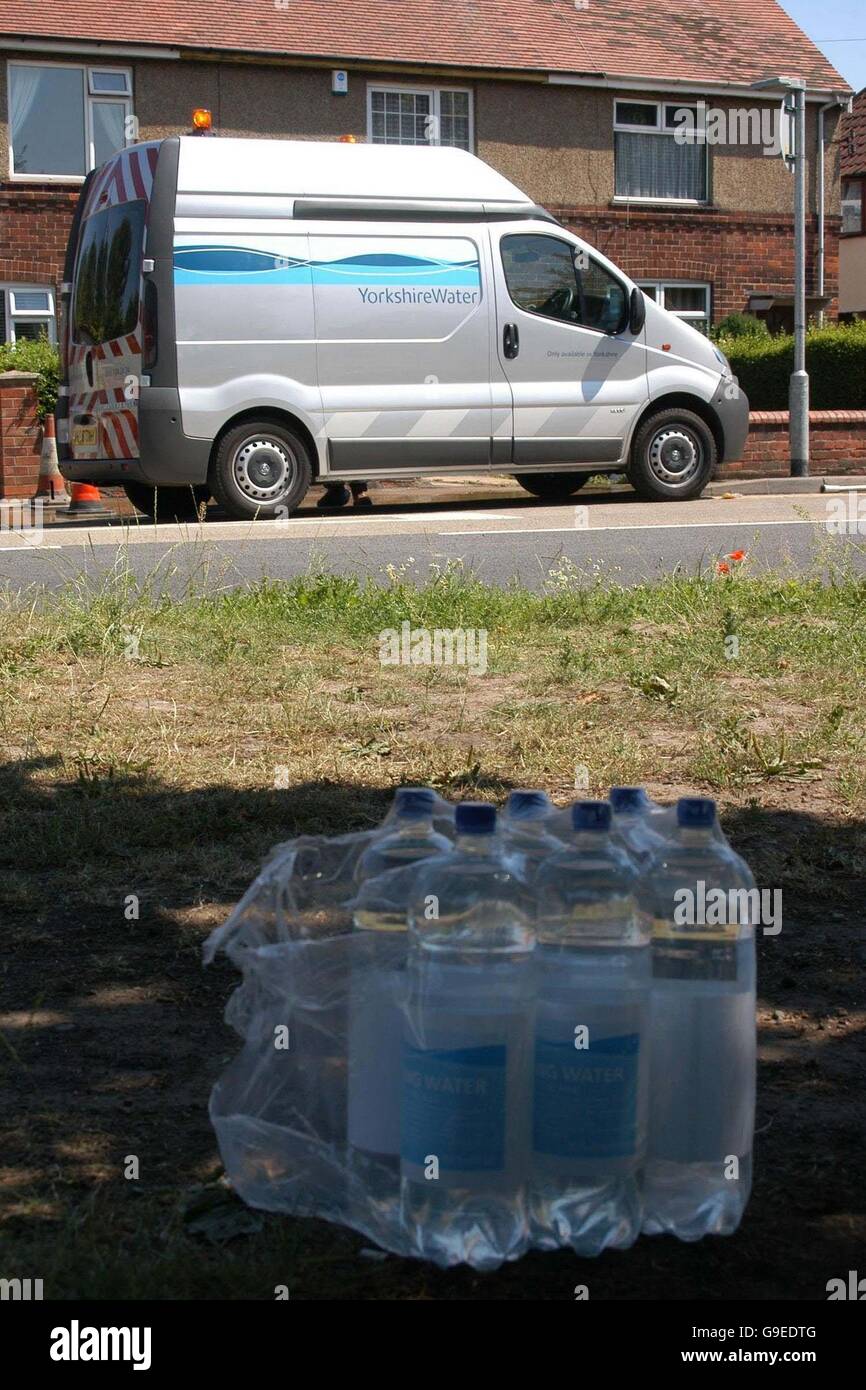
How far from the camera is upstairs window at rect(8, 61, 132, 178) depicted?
22.5 metres

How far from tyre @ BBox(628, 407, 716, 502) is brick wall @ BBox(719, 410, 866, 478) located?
314 cm

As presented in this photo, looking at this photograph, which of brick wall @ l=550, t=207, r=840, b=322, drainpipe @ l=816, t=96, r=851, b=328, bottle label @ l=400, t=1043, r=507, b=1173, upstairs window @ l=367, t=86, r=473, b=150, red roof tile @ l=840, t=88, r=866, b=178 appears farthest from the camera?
red roof tile @ l=840, t=88, r=866, b=178

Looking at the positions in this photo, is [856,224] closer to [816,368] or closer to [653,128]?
[653,128]

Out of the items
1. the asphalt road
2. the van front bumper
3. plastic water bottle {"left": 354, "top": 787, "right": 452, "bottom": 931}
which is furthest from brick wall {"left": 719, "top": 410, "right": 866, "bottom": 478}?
plastic water bottle {"left": 354, "top": 787, "right": 452, "bottom": 931}

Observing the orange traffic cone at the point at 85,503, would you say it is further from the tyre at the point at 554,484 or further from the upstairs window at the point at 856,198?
the upstairs window at the point at 856,198

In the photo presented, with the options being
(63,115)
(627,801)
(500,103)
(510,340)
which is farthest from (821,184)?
(627,801)

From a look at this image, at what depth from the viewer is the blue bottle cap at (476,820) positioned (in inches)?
92.7

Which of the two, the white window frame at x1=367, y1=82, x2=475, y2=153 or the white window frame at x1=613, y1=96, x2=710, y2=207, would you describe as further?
the white window frame at x1=613, y1=96, x2=710, y2=207

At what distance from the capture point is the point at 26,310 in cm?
2305

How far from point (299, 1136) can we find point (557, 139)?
24427 millimetres

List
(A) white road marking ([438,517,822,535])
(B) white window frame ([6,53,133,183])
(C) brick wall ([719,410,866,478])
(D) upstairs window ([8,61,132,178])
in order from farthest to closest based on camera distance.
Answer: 1. (D) upstairs window ([8,61,132,178])
2. (B) white window frame ([6,53,133,183])
3. (C) brick wall ([719,410,866,478])
4. (A) white road marking ([438,517,822,535])

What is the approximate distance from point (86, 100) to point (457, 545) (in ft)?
48.3

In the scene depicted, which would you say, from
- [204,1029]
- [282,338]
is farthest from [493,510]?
[204,1029]

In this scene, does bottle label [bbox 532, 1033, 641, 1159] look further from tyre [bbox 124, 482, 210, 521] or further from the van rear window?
tyre [bbox 124, 482, 210, 521]
